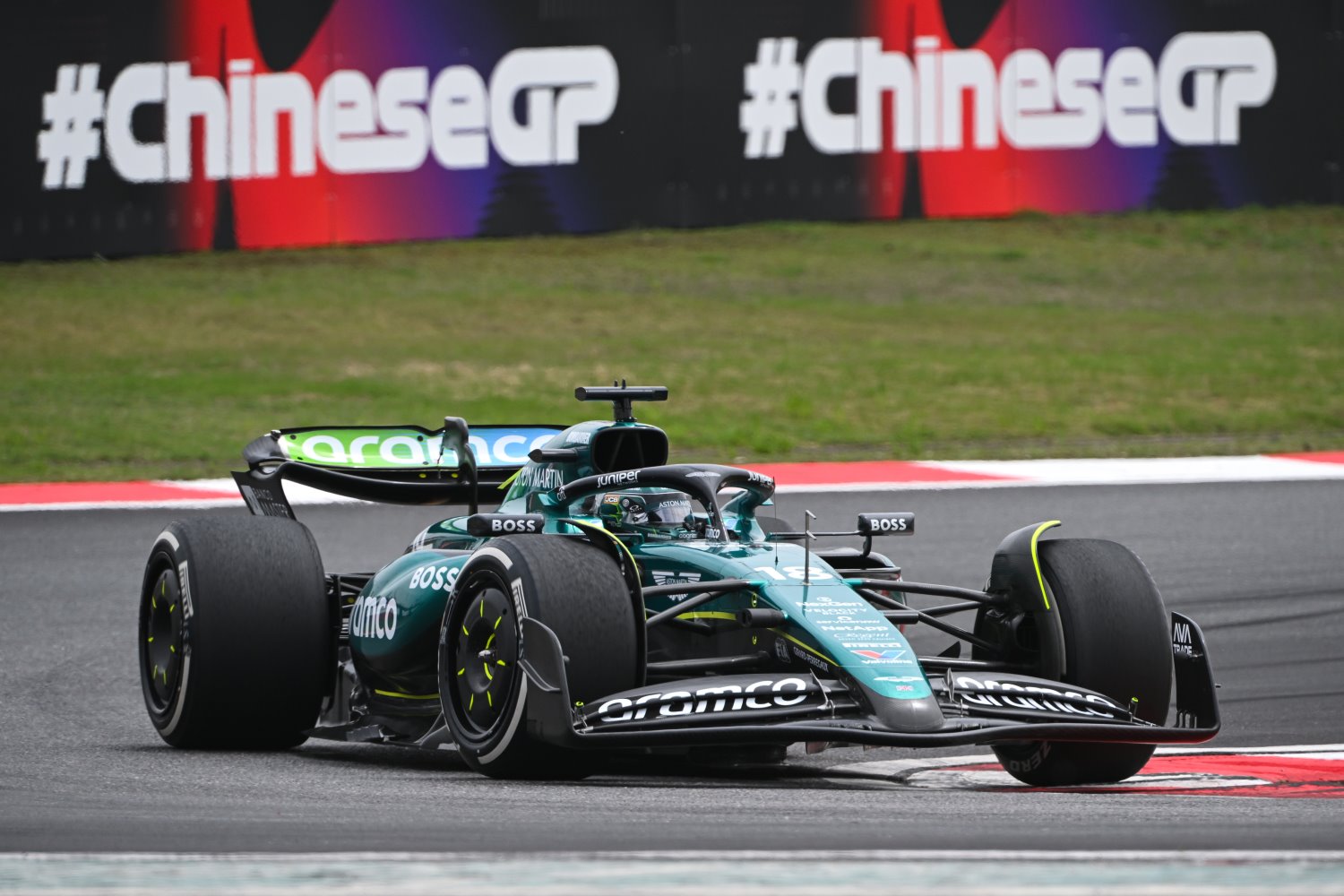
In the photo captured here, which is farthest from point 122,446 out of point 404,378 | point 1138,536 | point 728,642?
point 728,642

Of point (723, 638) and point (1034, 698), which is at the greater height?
point (723, 638)

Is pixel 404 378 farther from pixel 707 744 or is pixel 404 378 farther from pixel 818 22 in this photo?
pixel 707 744

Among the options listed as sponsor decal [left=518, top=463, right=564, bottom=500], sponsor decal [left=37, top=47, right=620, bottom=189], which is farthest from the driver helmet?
sponsor decal [left=37, top=47, right=620, bottom=189]

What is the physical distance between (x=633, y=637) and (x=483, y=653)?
548mm

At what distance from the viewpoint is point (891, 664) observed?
611 cm

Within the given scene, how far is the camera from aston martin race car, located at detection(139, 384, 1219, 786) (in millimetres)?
6059

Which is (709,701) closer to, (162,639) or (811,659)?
(811,659)

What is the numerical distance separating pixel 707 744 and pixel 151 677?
107 inches

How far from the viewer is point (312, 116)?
787 inches

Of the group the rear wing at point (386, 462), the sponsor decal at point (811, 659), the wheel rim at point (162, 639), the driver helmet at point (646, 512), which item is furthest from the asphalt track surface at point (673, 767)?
the rear wing at point (386, 462)

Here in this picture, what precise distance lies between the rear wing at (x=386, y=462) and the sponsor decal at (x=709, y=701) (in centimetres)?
236

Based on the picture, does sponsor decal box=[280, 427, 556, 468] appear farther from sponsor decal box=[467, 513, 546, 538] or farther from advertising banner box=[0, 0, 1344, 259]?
advertising banner box=[0, 0, 1344, 259]

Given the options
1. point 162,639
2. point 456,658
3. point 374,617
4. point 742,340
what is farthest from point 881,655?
point 742,340

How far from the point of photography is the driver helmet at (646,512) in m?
7.02
